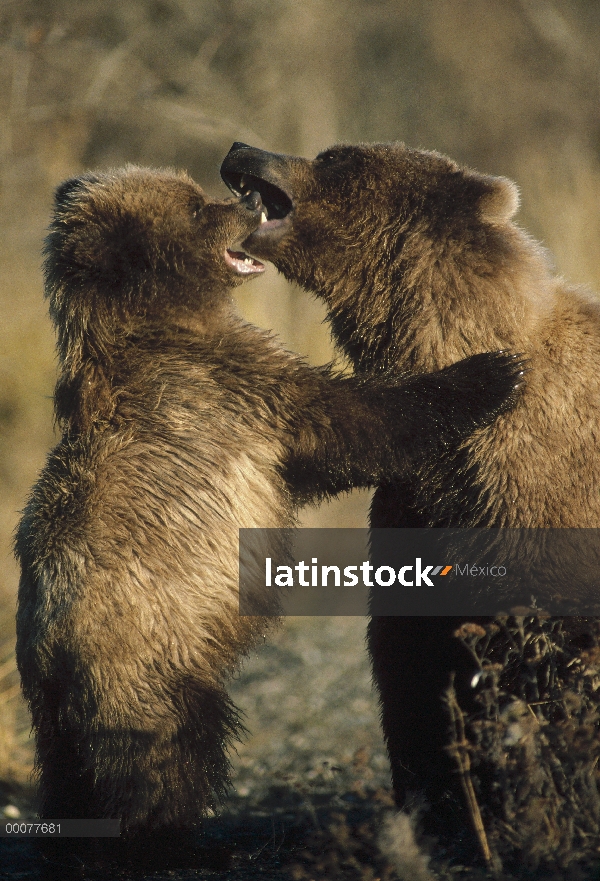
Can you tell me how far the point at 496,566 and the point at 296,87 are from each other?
Answer: 6575 mm

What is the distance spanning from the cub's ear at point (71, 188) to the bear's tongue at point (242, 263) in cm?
59

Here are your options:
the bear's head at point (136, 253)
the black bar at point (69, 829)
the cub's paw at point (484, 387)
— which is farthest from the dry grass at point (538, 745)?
the bear's head at point (136, 253)

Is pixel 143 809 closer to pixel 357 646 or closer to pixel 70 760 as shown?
pixel 70 760

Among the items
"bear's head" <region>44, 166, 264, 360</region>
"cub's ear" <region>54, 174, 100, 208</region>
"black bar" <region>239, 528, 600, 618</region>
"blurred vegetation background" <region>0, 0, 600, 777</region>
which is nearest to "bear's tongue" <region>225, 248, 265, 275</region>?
"bear's head" <region>44, 166, 264, 360</region>

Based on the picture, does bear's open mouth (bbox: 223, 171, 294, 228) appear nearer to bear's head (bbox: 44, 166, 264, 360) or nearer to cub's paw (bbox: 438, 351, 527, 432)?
bear's head (bbox: 44, 166, 264, 360)

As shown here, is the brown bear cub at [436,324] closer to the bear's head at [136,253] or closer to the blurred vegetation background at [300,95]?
the bear's head at [136,253]

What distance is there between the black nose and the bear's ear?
Result: 0.88 metres

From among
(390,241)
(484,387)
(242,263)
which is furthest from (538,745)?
(242,263)

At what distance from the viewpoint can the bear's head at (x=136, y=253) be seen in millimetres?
3611

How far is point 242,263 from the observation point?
3863mm

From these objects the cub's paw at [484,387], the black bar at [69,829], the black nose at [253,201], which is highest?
the black nose at [253,201]

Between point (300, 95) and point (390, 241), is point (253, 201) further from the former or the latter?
point (300, 95)

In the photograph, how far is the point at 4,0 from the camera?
759 centimetres

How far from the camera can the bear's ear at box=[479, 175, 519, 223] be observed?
354 centimetres
